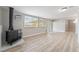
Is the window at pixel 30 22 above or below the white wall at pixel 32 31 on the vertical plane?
above

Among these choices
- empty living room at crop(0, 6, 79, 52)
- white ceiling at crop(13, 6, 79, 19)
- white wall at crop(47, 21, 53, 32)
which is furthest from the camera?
white wall at crop(47, 21, 53, 32)

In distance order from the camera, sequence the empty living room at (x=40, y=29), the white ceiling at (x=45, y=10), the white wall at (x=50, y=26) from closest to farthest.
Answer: the white ceiling at (x=45, y=10) → the empty living room at (x=40, y=29) → the white wall at (x=50, y=26)

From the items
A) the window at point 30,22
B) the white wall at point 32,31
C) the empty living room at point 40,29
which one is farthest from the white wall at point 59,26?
the window at point 30,22

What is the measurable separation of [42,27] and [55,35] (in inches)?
9.8

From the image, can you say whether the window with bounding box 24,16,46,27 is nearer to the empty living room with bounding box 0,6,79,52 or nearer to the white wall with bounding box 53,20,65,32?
the empty living room with bounding box 0,6,79,52

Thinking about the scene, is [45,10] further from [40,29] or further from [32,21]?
[40,29]

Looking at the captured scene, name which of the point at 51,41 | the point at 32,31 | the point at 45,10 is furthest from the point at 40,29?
the point at 45,10

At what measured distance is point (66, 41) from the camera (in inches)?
54.7

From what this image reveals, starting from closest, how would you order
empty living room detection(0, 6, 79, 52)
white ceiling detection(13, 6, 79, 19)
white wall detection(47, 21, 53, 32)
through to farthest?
white ceiling detection(13, 6, 79, 19) < empty living room detection(0, 6, 79, 52) < white wall detection(47, 21, 53, 32)

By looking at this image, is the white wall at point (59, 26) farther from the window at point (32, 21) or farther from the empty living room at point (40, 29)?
the window at point (32, 21)

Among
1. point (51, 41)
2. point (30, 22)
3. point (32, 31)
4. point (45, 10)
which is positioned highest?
point (45, 10)

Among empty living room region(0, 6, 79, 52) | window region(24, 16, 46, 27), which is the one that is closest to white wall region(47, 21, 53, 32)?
empty living room region(0, 6, 79, 52)
